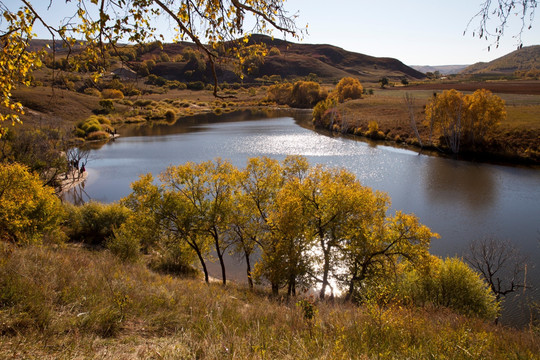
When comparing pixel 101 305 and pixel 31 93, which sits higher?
pixel 31 93

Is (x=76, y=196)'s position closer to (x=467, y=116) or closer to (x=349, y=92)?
(x=467, y=116)

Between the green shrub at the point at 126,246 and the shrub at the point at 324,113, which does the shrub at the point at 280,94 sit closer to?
the shrub at the point at 324,113

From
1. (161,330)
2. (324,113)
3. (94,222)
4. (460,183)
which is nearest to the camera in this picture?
(161,330)

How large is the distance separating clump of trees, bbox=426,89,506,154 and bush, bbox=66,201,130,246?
1528 inches

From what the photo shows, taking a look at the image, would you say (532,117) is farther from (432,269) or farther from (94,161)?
(94,161)

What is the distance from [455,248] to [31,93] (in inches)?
3103

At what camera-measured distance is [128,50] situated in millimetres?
4582

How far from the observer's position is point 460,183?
2995 cm

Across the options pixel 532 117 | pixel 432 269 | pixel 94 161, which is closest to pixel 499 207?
pixel 432 269

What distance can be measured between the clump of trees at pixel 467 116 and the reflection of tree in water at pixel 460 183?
20.0 feet

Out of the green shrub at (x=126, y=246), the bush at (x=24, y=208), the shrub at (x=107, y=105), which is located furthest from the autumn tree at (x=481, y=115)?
the shrub at (x=107, y=105)

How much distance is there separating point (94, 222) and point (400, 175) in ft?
87.2

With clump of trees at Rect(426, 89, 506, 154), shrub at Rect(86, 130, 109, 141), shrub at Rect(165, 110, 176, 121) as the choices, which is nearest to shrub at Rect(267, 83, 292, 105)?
shrub at Rect(165, 110, 176, 121)

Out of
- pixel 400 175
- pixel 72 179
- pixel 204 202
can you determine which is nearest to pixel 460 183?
pixel 400 175
